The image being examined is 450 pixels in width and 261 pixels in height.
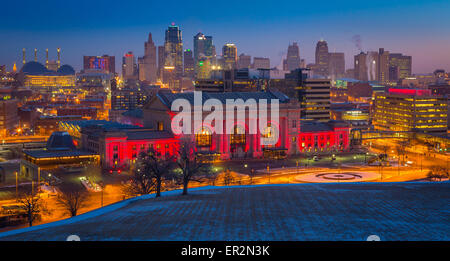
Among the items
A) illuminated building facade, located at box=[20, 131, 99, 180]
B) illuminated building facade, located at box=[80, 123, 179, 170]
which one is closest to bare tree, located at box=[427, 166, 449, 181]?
illuminated building facade, located at box=[80, 123, 179, 170]

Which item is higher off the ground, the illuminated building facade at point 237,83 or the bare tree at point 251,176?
the illuminated building facade at point 237,83

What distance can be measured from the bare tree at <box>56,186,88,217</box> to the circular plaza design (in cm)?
3714

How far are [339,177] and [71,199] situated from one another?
1952 inches

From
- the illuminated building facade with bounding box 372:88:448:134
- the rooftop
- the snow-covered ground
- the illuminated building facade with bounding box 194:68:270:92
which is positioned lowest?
the snow-covered ground

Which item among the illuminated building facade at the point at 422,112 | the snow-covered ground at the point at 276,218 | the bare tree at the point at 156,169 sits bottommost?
the bare tree at the point at 156,169

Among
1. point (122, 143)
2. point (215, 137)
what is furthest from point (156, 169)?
point (215, 137)

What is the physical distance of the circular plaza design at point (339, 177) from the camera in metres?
91.7

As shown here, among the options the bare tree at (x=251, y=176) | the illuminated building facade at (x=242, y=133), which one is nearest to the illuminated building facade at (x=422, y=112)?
the illuminated building facade at (x=242, y=133)

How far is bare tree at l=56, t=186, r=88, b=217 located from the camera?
58881 millimetres

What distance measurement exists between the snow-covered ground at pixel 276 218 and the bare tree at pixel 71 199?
48.2ft

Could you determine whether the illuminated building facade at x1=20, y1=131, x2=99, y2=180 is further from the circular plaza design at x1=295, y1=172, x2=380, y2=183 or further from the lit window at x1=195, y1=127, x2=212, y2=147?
the circular plaza design at x1=295, y1=172, x2=380, y2=183

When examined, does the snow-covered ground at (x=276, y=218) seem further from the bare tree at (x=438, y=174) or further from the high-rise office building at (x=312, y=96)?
the high-rise office building at (x=312, y=96)

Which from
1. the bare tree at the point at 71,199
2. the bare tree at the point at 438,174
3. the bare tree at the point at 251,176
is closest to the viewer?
the bare tree at the point at 71,199
